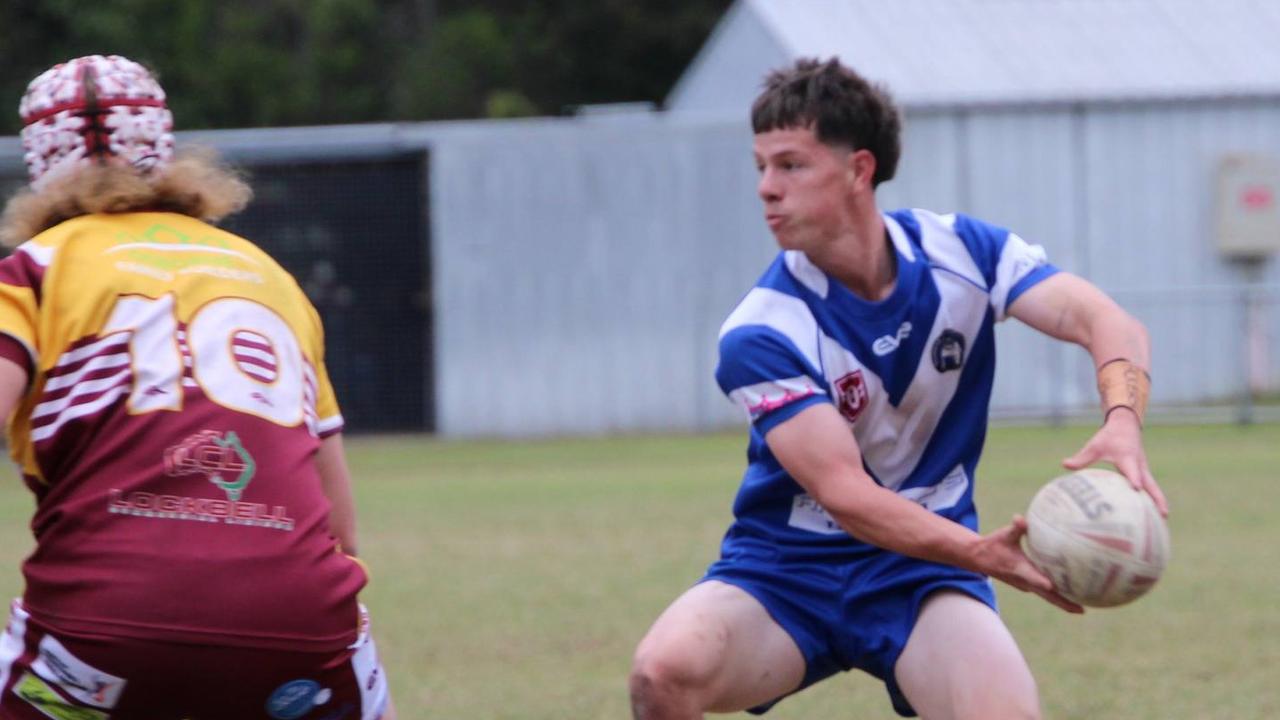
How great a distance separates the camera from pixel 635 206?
19.8 meters

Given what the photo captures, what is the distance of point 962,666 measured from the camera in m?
4.21

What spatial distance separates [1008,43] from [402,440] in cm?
827

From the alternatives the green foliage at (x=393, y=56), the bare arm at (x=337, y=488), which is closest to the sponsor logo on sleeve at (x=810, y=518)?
the bare arm at (x=337, y=488)

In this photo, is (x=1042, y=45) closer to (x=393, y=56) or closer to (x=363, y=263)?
(x=363, y=263)

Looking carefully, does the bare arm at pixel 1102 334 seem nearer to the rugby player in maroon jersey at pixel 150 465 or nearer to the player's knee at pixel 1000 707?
the player's knee at pixel 1000 707

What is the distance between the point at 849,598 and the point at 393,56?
133ft

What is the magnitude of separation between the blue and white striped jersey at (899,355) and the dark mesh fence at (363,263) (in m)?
15.5

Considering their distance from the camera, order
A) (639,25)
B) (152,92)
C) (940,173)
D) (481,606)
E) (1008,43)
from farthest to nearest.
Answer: (639,25) → (1008,43) → (940,173) → (481,606) → (152,92)

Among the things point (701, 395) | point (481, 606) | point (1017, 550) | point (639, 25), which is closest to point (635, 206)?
point (701, 395)

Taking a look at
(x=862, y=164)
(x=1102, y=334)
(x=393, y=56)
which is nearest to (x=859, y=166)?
(x=862, y=164)

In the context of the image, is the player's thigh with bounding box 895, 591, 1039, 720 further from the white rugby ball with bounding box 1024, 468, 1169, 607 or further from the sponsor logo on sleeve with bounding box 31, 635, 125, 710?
the sponsor logo on sleeve with bounding box 31, 635, 125, 710

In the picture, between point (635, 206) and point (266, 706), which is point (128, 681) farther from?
point (635, 206)

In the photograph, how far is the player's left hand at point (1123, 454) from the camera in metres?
3.86

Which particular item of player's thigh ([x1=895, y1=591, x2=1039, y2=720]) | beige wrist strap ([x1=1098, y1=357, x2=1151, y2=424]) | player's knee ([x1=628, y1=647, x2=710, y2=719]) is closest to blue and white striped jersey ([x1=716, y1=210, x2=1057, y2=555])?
player's thigh ([x1=895, y1=591, x2=1039, y2=720])
